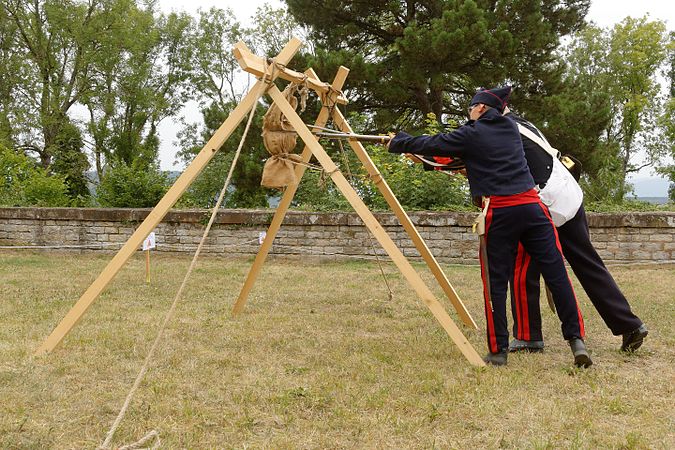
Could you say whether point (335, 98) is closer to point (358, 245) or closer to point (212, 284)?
point (212, 284)

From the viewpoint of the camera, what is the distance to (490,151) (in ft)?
13.3

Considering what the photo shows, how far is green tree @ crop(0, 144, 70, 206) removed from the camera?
516 inches

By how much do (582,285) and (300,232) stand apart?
6491 mm

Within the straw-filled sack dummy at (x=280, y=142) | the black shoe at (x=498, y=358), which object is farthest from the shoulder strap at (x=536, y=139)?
the straw-filled sack dummy at (x=280, y=142)

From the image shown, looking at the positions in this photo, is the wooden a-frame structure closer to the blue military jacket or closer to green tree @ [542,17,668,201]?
the blue military jacket

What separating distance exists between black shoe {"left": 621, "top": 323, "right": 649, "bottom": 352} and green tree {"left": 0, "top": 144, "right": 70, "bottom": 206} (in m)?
11.7

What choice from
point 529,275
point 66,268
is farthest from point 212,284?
point 529,275

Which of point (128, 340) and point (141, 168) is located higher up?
point (141, 168)

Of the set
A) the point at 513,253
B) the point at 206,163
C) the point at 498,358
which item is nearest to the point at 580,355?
the point at 498,358

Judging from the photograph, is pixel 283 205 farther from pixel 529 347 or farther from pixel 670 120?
pixel 670 120

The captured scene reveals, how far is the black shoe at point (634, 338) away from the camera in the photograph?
14.2 ft

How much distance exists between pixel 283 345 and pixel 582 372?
2.01 metres

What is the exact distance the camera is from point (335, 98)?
5102 millimetres

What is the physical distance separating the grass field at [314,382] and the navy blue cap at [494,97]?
5.47 ft
